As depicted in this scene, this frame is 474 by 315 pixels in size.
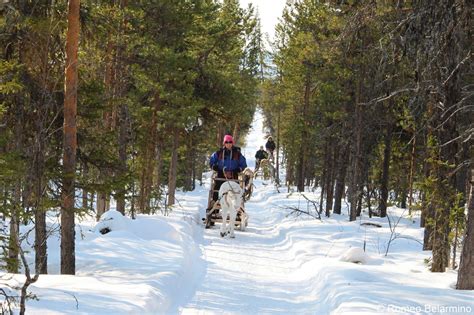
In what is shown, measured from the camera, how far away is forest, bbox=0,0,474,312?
7.56 meters

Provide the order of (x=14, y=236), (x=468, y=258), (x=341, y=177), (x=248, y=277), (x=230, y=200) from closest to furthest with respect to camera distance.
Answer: (x=14, y=236) < (x=468, y=258) < (x=248, y=277) < (x=230, y=200) < (x=341, y=177)

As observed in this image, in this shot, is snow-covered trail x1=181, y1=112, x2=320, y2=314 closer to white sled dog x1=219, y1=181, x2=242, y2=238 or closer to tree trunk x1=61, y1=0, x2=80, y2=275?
white sled dog x1=219, y1=181, x2=242, y2=238

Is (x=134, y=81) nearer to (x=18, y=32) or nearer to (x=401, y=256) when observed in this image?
(x=18, y=32)

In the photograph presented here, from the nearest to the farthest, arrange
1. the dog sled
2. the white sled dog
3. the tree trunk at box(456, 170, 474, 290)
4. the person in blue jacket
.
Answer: the tree trunk at box(456, 170, 474, 290) < the white sled dog < the dog sled < the person in blue jacket

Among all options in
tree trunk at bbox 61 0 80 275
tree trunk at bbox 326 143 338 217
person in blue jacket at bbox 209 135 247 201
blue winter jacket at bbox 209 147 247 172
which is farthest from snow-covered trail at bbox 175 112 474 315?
tree trunk at bbox 326 143 338 217

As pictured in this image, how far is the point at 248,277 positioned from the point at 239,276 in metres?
0.17

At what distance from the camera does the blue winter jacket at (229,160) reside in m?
15.6

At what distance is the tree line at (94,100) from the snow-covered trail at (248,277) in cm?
231

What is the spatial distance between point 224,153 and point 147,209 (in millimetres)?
4842

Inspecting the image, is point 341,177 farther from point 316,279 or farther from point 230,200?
point 316,279

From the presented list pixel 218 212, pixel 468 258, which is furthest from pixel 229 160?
pixel 468 258

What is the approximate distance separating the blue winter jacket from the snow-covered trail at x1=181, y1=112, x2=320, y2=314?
2046 millimetres

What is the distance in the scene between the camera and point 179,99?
1939cm

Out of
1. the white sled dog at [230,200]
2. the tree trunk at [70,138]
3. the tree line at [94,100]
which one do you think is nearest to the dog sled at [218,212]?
the white sled dog at [230,200]
